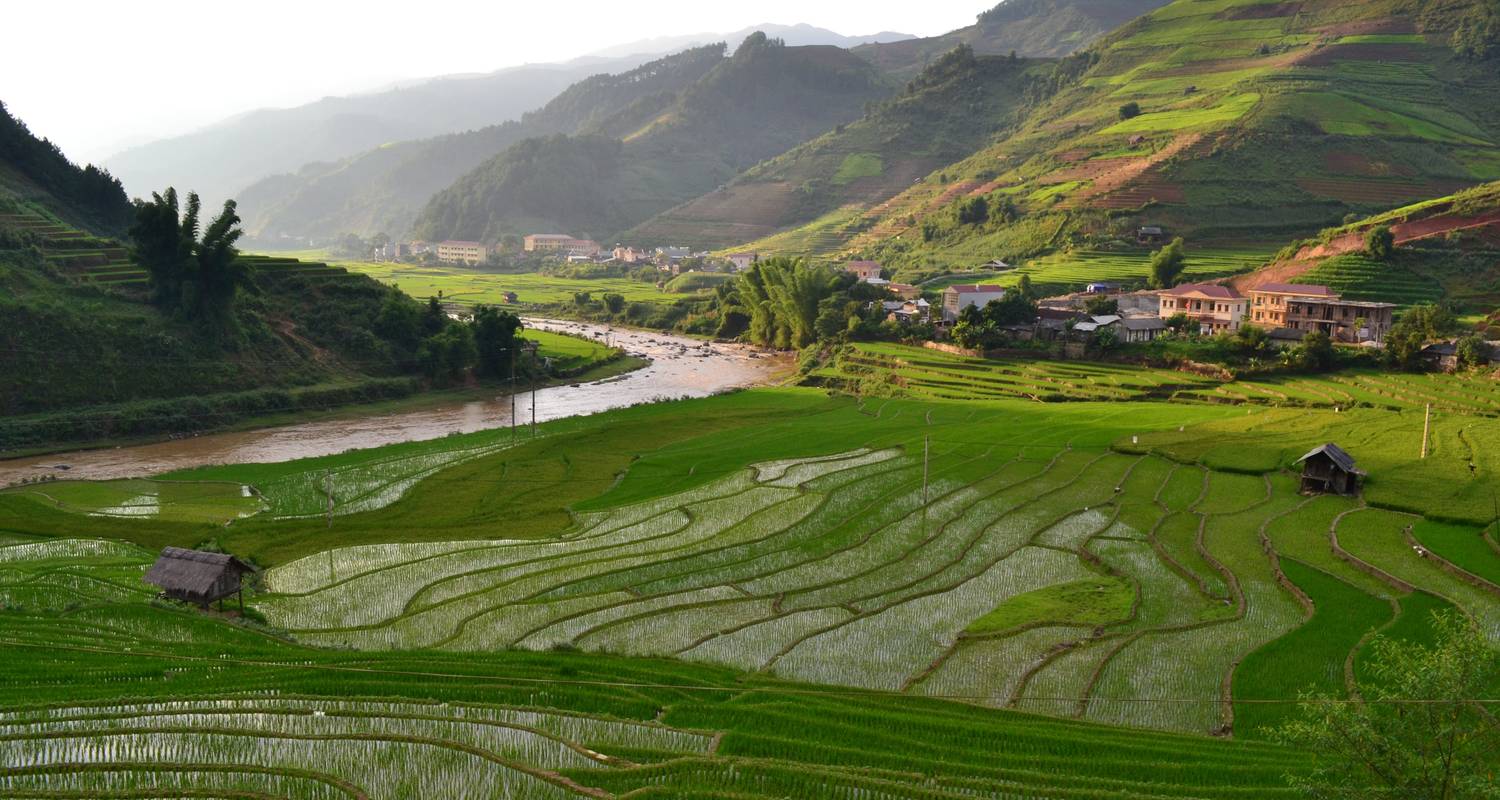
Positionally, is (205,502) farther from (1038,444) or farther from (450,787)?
(1038,444)

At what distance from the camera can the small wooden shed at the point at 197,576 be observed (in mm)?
22641

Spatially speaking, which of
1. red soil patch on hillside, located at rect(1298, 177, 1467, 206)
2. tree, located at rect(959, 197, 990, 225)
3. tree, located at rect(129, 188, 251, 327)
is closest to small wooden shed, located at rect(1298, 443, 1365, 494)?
tree, located at rect(129, 188, 251, 327)

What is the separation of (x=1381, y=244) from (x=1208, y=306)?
1237cm

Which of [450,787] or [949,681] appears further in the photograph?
[949,681]

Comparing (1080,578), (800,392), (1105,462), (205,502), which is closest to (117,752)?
(1080,578)

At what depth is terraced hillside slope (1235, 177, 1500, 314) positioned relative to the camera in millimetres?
62344

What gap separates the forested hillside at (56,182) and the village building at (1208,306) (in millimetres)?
69561

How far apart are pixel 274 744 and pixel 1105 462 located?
3058 cm

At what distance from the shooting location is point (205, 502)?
33.9m

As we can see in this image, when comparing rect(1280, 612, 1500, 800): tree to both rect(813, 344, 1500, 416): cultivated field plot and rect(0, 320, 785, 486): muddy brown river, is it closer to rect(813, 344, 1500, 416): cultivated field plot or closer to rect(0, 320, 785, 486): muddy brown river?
rect(813, 344, 1500, 416): cultivated field plot

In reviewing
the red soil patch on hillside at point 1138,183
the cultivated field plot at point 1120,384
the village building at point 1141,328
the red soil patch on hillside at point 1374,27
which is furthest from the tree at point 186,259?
the red soil patch on hillside at point 1374,27

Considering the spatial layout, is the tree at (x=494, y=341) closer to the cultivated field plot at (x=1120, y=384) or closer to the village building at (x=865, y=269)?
the cultivated field plot at (x=1120, y=384)

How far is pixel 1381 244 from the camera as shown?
65312 mm

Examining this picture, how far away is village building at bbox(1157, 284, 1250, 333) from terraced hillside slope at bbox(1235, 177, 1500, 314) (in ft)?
16.4
